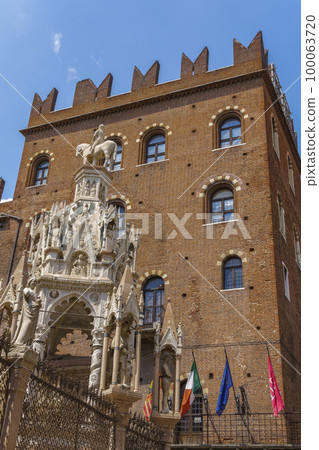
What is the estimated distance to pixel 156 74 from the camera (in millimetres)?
28281

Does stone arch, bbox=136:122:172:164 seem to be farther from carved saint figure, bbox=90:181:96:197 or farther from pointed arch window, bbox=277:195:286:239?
carved saint figure, bbox=90:181:96:197

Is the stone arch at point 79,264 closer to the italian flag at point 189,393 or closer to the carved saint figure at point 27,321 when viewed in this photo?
the carved saint figure at point 27,321

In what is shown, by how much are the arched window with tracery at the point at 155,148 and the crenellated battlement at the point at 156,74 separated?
2810mm

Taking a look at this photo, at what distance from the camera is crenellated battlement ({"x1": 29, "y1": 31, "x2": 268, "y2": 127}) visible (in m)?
25.7

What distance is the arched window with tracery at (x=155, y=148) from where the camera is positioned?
2538 centimetres

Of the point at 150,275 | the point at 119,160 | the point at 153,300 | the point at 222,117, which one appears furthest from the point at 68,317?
the point at 222,117

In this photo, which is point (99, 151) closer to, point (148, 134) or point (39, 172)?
point (148, 134)

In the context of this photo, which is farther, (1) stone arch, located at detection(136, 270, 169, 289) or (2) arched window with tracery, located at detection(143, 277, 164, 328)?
(1) stone arch, located at detection(136, 270, 169, 289)

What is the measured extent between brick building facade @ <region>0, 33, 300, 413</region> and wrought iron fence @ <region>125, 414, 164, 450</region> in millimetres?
8134

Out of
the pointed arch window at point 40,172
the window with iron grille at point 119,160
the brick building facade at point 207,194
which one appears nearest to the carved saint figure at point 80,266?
the brick building facade at point 207,194

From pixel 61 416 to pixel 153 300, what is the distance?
14.5 m

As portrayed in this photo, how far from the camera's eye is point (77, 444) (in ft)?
24.4

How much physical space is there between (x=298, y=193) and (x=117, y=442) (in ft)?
73.9

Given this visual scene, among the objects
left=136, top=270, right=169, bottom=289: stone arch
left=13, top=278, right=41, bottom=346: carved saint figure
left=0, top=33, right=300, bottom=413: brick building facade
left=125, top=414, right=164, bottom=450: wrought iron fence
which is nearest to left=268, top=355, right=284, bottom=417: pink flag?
left=0, top=33, right=300, bottom=413: brick building facade
